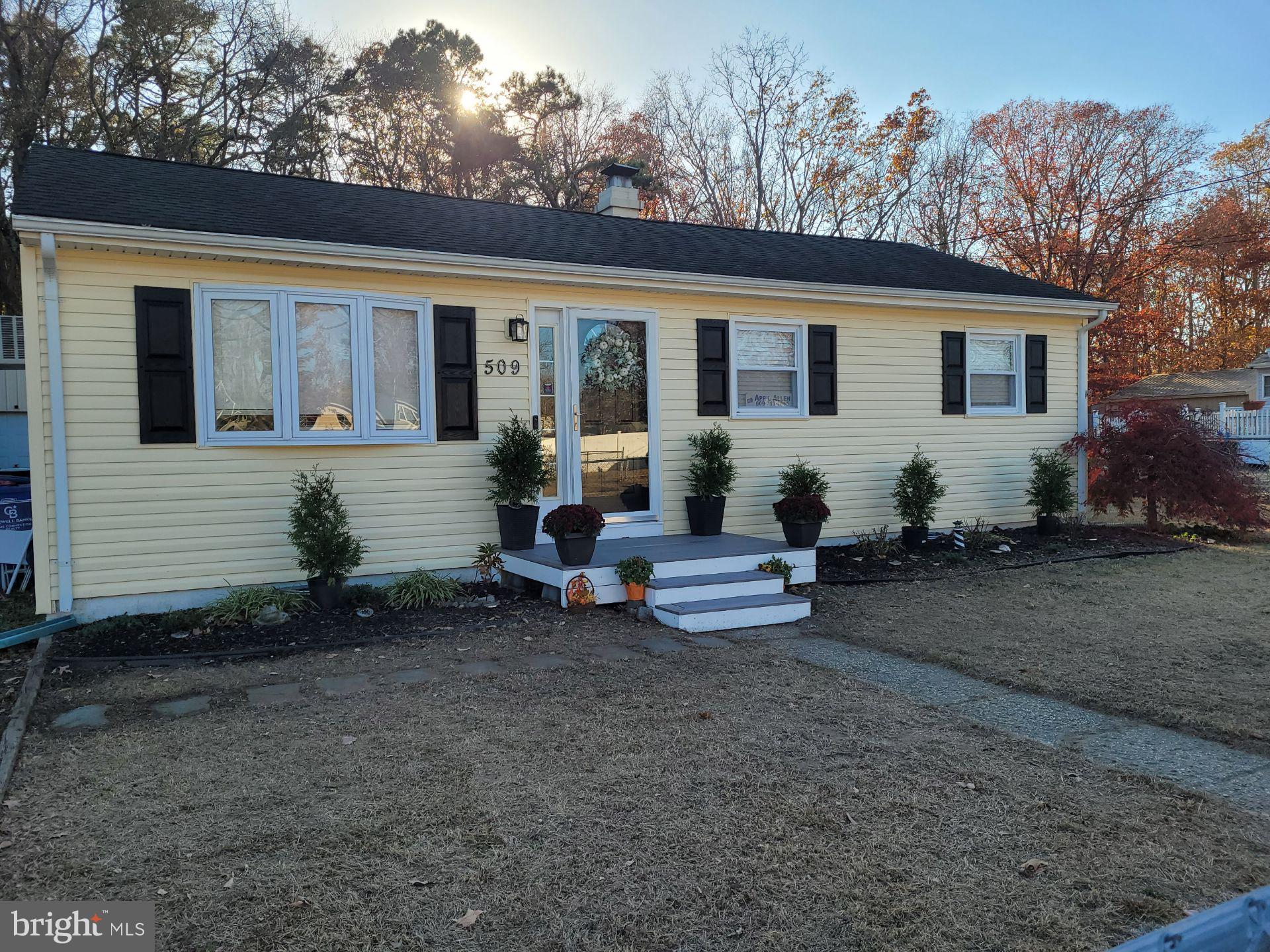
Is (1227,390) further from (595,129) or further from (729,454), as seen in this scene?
(729,454)

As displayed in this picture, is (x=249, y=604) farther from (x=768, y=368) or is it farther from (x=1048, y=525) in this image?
(x=1048, y=525)

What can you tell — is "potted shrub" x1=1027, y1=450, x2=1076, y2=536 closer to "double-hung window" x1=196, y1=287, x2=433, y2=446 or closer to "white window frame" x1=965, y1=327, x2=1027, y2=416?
"white window frame" x1=965, y1=327, x2=1027, y2=416

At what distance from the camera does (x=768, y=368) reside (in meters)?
8.99

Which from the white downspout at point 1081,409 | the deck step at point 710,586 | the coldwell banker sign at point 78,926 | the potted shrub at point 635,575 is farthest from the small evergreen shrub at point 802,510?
the coldwell banker sign at point 78,926

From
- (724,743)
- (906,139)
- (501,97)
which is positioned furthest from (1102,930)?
(906,139)

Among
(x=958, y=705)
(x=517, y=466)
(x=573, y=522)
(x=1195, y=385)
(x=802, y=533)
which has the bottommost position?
(x=958, y=705)

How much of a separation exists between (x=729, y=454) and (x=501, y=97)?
15.6m

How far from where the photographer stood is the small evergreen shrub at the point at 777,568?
720cm

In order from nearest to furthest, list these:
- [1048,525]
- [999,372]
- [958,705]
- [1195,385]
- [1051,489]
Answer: [958,705] < [1051,489] < [1048,525] < [999,372] < [1195,385]

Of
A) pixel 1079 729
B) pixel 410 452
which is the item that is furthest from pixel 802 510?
pixel 1079 729

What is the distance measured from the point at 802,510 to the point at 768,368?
1927 mm

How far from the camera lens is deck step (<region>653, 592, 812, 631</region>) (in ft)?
20.4

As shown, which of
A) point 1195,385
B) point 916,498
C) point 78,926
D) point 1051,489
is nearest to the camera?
point 78,926

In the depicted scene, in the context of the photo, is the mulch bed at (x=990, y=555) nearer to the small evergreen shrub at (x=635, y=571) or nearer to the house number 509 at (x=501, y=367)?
the small evergreen shrub at (x=635, y=571)
